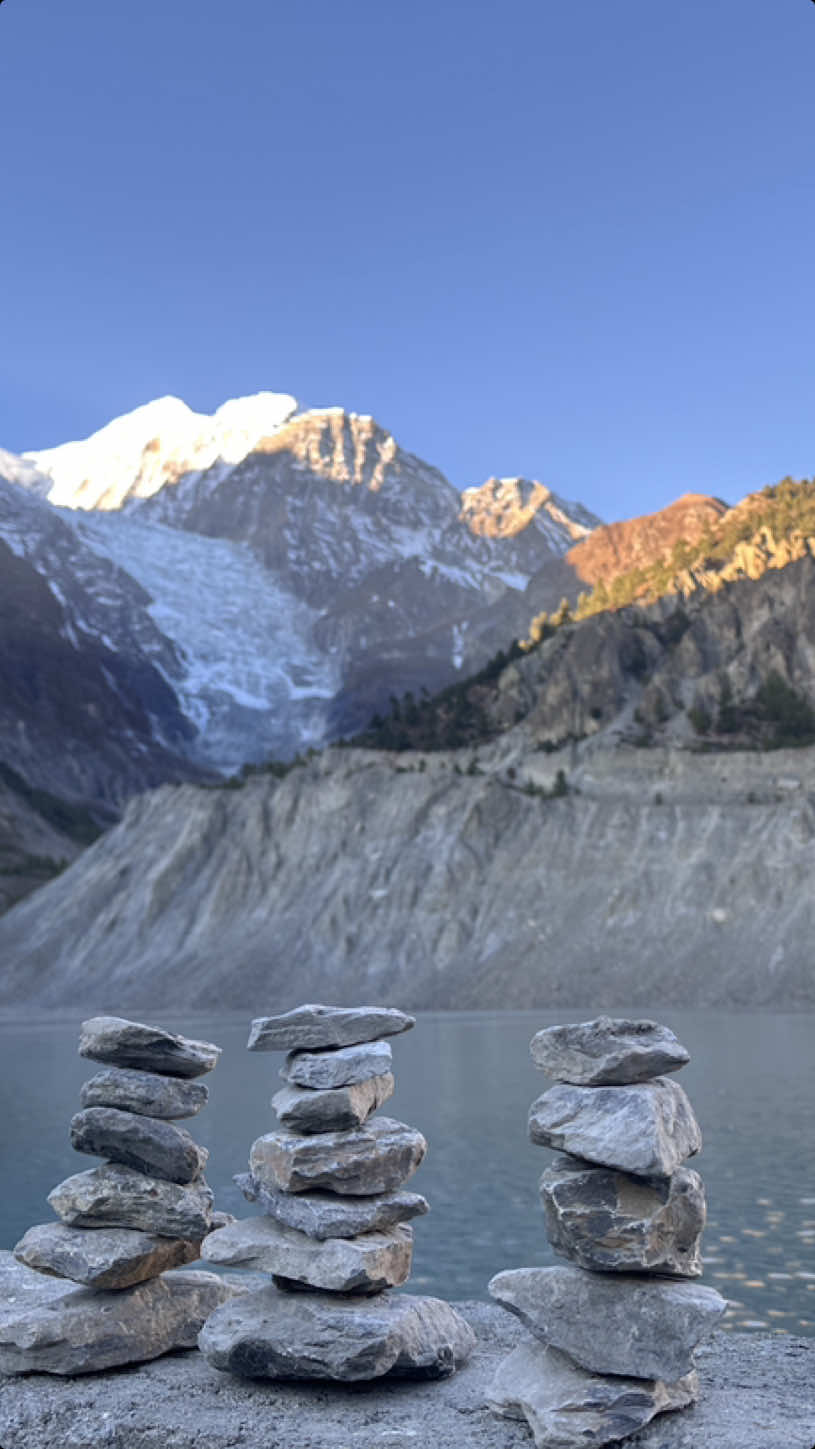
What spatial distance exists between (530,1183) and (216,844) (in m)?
81.2

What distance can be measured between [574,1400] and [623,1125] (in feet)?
6.94

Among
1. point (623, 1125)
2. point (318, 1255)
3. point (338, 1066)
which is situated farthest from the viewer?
point (338, 1066)

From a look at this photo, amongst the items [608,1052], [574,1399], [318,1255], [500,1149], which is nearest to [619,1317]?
[574,1399]

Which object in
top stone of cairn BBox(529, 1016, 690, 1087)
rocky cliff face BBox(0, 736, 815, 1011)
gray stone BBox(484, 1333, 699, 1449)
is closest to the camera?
gray stone BBox(484, 1333, 699, 1449)

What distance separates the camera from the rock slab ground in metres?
11.6

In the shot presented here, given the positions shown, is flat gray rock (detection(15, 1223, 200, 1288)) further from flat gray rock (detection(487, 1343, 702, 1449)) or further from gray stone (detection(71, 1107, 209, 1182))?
flat gray rock (detection(487, 1343, 702, 1449))

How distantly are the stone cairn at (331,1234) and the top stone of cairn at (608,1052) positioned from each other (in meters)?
1.83

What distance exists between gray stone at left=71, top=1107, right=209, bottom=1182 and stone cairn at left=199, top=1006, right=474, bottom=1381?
0.99m

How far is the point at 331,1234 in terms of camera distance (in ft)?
43.6

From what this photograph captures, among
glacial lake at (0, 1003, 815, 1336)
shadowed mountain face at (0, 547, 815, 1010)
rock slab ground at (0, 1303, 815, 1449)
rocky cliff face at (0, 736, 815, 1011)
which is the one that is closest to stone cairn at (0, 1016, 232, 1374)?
rock slab ground at (0, 1303, 815, 1449)

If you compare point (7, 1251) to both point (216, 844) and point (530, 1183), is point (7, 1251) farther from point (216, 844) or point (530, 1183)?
point (216, 844)

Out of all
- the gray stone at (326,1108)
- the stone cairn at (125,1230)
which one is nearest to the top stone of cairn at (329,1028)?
the gray stone at (326,1108)

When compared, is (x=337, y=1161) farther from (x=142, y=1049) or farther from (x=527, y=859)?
(x=527, y=859)

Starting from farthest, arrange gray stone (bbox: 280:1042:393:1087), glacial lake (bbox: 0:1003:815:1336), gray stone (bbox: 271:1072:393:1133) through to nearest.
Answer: glacial lake (bbox: 0:1003:815:1336) < gray stone (bbox: 280:1042:393:1087) < gray stone (bbox: 271:1072:393:1133)
